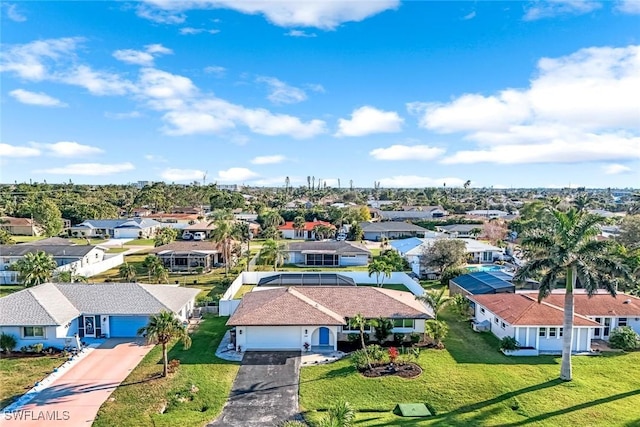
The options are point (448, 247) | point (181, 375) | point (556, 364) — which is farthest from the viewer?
point (448, 247)

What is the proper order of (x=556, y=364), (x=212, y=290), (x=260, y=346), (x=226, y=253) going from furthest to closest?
(x=226, y=253)
(x=212, y=290)
(x=260, y=346)
(x=556, y=364)

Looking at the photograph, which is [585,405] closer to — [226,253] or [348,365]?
[348,365]

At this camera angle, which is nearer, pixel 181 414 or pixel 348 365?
pixel 181 414

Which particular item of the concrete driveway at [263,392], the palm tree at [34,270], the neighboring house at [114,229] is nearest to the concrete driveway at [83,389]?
the concrete driveway at [263,392]

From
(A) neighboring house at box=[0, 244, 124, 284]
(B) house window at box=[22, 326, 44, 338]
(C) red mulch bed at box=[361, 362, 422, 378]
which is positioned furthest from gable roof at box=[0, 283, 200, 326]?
(A) neighboring house at box=[0, 244, 124, 284]

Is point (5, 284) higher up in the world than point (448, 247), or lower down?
lower down

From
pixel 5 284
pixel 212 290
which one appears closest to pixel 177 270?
pixel 212 290

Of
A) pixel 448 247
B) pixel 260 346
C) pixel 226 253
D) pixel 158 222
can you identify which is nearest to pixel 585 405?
pixel 260 346

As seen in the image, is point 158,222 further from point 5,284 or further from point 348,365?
point 348,365
